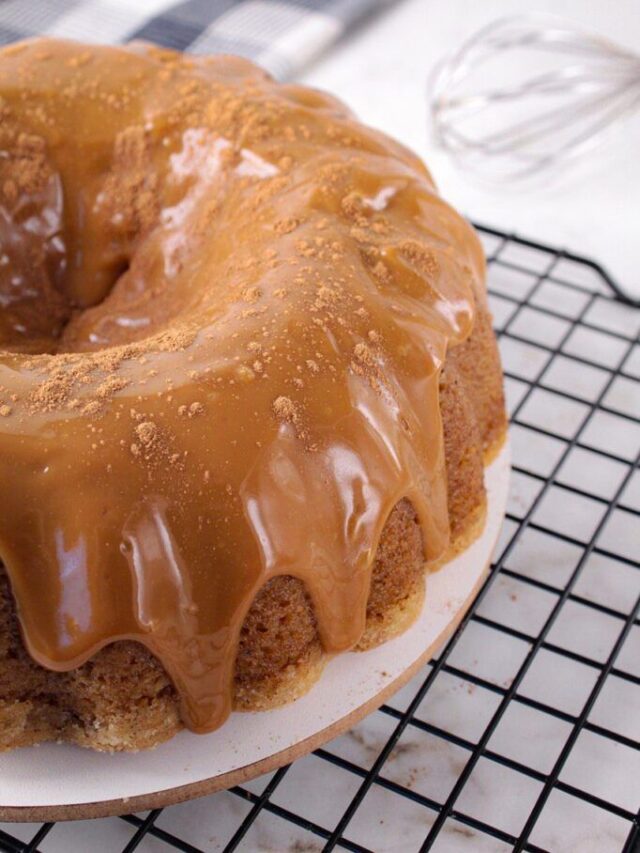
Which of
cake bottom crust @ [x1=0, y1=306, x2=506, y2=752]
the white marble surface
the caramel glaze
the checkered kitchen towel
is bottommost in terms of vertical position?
the white marble surface

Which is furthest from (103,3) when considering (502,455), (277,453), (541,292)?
(277,453)

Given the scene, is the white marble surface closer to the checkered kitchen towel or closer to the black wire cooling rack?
the checkered kitchen towel

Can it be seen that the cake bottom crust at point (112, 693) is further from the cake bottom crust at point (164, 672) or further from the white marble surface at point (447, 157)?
the white marble surface at point (447, 157)

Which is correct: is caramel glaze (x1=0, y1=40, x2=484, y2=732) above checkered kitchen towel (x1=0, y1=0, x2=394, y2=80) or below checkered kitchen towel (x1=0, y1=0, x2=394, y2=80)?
above

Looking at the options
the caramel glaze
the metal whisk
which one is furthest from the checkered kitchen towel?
the caramel glaze

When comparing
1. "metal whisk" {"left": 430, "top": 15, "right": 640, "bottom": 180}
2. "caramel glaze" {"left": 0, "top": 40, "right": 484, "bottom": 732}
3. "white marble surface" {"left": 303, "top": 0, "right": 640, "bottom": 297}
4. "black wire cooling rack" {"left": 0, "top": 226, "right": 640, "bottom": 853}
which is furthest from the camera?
"metal whisk" {"left": 430, "top": 15, "right": 640, "bottom": 180}

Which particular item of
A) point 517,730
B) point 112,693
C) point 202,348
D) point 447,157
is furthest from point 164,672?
point 447,157

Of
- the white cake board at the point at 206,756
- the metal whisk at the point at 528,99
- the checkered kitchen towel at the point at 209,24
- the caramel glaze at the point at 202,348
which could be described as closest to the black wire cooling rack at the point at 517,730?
the white cake board at the point at 206,756
